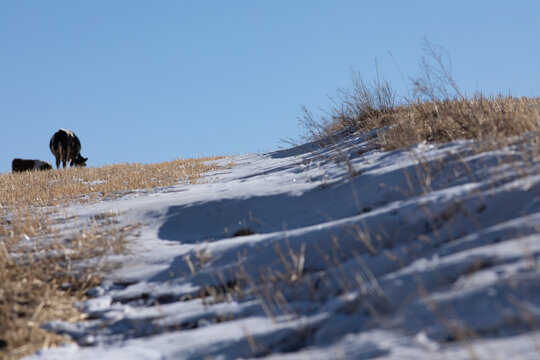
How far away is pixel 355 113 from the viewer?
30.1 ft

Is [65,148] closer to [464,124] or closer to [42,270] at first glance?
[42,270]

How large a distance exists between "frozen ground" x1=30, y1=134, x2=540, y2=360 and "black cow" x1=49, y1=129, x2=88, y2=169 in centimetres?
1420

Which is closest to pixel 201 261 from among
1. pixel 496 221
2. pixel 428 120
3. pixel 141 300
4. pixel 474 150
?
pixel 141 300

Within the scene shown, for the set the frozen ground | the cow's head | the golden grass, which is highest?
the cow's head

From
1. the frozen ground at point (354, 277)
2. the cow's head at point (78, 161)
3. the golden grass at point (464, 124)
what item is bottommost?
the frozen ground at point (354, 277)

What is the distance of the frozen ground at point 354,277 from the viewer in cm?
171

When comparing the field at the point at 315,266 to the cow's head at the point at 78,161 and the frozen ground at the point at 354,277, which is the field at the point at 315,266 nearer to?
the frozen ground at the point at 354,277

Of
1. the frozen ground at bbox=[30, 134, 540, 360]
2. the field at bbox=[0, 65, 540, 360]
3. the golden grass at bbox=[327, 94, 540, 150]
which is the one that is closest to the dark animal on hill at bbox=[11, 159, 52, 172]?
the field at bbox=[0, 65, 540, 360]

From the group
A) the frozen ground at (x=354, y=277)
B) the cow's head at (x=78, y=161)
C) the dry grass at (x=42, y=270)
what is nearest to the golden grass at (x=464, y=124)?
the frozen ground at (x=354, y=277)

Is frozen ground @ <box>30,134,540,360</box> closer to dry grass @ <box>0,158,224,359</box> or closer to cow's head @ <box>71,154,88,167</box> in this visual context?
dry grass @ <box>0,158,224,359</box>

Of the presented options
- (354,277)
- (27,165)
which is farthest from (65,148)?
(354,277)

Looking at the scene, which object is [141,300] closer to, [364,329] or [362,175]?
[364,329]

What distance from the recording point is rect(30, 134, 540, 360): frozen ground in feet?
5.59

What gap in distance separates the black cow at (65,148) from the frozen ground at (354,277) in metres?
14.2
